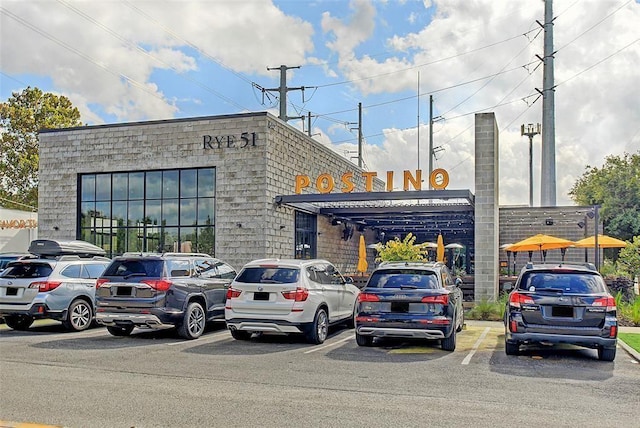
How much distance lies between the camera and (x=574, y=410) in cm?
705

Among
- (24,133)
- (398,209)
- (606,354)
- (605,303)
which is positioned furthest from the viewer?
(24,133)

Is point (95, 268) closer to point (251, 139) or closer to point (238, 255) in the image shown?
point (238, 255)

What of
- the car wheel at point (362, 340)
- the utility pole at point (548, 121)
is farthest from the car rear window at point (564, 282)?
the utility pole at point (548, 121)

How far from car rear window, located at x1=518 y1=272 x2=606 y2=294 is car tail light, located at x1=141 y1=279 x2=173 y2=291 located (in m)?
6.60

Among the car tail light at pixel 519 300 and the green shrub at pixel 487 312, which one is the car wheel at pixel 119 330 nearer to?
the car tail light at pixel 519 300

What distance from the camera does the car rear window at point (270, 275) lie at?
12.0 metres

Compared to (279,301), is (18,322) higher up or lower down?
lower down

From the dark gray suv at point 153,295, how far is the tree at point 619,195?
124 feet

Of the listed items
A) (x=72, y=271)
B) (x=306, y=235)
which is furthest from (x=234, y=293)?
(x=306, y=235)

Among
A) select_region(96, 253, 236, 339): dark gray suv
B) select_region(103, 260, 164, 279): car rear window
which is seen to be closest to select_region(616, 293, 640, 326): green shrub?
select_region(96, 253, 236, 339): dark gray suv

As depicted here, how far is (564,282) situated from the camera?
10602 mm

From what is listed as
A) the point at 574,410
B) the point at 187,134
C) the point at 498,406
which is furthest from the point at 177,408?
the point at 187,134

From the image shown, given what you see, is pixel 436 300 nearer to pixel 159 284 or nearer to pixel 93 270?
pixel 159 284

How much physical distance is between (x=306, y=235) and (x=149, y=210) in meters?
5.98
